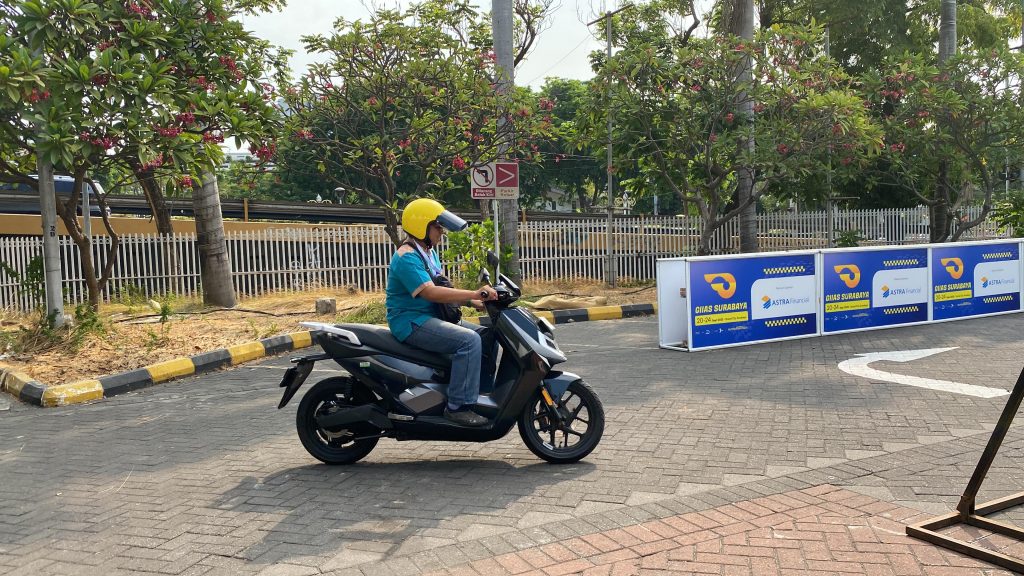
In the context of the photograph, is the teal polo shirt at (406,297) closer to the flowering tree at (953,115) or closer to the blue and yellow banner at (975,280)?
the blue and yellow banner at (975,280)

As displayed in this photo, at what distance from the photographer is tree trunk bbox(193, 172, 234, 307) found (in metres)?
14.3

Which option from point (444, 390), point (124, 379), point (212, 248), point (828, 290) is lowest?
point (124, 379)

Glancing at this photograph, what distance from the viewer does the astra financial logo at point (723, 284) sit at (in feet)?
34.2

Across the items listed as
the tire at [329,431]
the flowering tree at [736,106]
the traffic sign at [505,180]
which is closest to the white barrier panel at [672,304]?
the traffic sign at [505,180]

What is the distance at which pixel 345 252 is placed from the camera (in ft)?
57.0

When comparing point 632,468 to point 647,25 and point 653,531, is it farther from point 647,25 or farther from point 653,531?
point 647,25

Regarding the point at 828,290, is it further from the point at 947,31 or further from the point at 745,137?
the point at 947,31

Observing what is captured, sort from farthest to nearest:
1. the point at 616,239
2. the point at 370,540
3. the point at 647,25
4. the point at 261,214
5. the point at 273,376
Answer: the point at 261,214 → the point at 647,25 → the point at 616,239 → the point at 273,376 → the point at 370,540

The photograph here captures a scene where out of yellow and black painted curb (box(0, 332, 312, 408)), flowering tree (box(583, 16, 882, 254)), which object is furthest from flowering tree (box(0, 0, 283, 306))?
flowering tree (box(583, 16, 882, 254))

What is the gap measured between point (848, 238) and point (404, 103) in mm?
11305

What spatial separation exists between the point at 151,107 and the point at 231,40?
1699 mm

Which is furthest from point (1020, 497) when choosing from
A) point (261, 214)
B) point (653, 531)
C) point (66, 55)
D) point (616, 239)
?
point (261, 214)

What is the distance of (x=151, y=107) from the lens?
9453 mm

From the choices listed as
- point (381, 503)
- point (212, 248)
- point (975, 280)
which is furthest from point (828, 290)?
point (212, 248)
